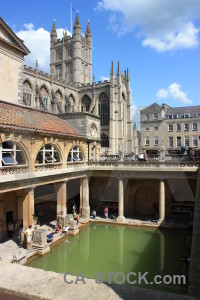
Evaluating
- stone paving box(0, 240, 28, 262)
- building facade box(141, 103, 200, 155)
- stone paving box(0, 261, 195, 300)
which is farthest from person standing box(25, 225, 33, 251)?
building facade box(141, 103, 200, 155)

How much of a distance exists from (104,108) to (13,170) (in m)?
49.9

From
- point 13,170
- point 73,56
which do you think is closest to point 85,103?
point 73,56

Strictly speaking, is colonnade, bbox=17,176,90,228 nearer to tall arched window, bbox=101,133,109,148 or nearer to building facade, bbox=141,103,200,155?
building facade, bbox=141,103,200,155

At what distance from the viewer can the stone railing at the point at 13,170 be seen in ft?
51.1

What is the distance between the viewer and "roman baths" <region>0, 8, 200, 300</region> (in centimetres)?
815

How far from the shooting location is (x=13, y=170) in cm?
1647

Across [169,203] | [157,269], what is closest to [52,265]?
[157,269]

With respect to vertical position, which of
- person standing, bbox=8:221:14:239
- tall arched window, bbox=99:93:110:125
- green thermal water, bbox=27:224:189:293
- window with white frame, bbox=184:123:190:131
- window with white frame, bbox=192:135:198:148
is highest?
tall arched window, bbox=99:93:110:125

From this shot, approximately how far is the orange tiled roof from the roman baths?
0.13 m

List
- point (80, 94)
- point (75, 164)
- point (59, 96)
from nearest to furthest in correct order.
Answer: point (75, 164) < point (59, 96) < point (80, 94)

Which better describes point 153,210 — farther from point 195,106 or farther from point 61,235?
point 195,106

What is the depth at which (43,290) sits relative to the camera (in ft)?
11.7

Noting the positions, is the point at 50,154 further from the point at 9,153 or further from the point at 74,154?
the point at 9,153

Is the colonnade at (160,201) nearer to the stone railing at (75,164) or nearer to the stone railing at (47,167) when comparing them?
the stone railing at (75,164)
